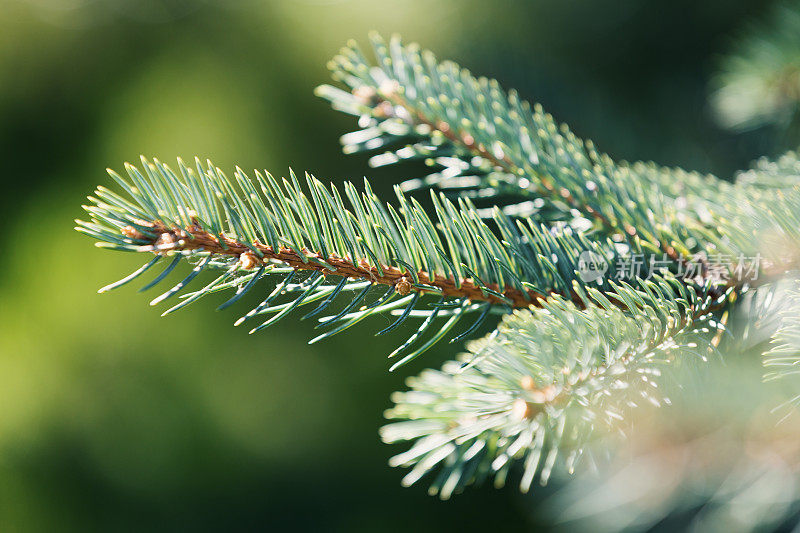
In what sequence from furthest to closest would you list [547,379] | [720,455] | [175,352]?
[175,352], [720,455], [547,379]

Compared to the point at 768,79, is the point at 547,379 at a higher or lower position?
lower

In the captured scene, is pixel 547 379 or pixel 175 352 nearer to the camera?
pixel 547 379

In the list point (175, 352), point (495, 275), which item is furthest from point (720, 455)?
point (175, 352)

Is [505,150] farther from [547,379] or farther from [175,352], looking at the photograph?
[175,352]

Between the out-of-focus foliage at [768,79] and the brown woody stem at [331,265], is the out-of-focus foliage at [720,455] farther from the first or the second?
the out-of-focus foliage at [768,79]

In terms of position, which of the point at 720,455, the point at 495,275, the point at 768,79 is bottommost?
the point at 720,455

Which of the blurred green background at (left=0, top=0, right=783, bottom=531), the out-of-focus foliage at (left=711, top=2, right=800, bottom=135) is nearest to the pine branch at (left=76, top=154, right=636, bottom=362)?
the out-of-focus foliage at (left=711, top=2, right=800, bottom=135)

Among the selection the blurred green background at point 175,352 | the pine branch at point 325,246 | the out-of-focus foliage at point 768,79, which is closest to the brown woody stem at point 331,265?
the pine branch at point 325,246
